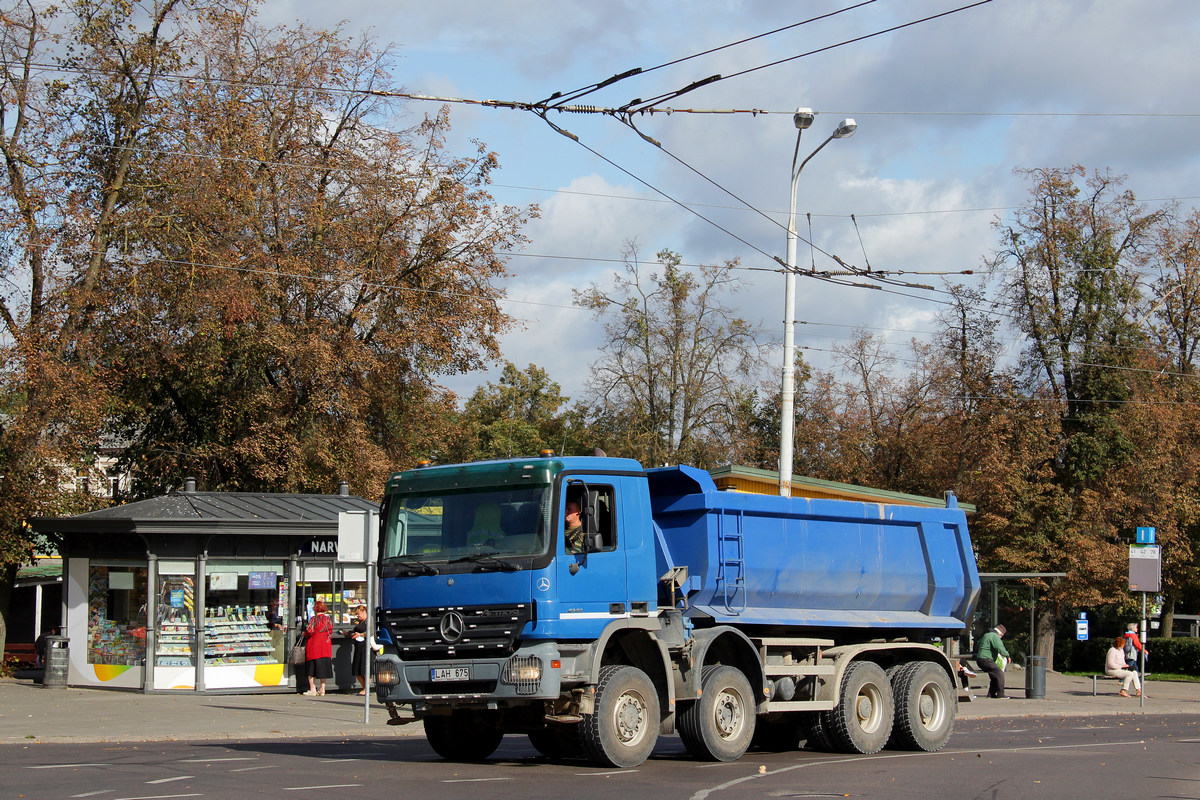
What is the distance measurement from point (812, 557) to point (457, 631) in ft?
14.7

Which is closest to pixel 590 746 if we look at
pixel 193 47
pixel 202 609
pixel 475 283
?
pixel 202 609

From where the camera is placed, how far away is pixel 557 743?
13703 mm

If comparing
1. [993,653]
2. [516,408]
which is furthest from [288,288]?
[516,408]

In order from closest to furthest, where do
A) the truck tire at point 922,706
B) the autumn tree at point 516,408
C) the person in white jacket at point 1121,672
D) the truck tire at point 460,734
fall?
1. the truck tire at point 460,734
2. the truck tire at point 922,706
3. the person in white jacket at point 1121,672
4. the autumn tree at point 516,408

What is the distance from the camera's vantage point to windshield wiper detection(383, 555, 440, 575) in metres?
12.3

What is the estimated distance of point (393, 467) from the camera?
31.8m

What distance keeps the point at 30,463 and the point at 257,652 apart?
25.2 ft

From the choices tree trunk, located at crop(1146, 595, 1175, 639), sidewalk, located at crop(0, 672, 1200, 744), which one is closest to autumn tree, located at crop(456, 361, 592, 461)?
tree trunk, located at crop(1146, 595, 1175, 639)

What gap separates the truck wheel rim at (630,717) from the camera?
39.7 feet

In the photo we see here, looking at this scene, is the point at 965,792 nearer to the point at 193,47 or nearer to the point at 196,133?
the point at 196,133

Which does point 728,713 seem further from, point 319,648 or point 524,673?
point 319,648

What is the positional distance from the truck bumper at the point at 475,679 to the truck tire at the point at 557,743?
1.26 meters

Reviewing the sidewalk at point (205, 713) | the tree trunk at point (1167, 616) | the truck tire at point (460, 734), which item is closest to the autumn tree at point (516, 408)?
the tree trunk at point (1167, 616)

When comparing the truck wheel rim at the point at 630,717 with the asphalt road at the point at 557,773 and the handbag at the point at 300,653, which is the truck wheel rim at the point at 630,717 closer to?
the asphalt road at the point at 557,773
